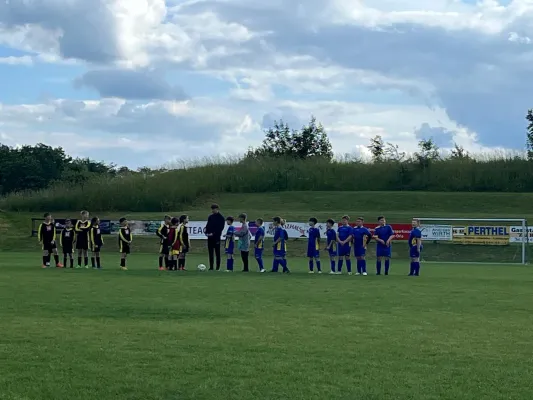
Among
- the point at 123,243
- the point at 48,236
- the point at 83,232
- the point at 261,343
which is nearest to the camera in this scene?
the point at 261,343

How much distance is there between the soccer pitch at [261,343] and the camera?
7.91 metres

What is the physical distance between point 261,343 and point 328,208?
41.9 m

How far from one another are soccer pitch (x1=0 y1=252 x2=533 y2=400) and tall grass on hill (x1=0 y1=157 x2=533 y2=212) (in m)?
39.8

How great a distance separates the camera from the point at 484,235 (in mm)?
37750

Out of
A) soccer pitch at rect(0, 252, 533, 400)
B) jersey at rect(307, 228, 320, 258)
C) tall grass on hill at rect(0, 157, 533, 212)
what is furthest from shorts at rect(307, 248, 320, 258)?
tall grass on hill at rect(0, 157, 533, 212)

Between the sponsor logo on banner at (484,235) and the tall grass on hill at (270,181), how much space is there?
23780 mm

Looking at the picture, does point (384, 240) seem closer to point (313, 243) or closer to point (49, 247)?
point (313, 243)

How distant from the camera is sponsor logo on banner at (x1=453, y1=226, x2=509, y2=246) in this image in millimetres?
37469

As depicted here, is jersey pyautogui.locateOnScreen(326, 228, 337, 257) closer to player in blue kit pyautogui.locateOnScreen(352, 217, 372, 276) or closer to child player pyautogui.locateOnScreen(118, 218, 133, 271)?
player in blue kit pyautogui.locateOnScreen(352, 217, 372, 276)

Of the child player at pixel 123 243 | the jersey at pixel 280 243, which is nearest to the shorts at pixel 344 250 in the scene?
the jersey at pixel 280 243

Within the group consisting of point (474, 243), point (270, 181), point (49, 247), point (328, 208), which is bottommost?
point (474, 243)

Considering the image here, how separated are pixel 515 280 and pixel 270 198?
3473 centimetres

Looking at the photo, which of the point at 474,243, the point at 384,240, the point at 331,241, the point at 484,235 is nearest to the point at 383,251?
the point at 384,240

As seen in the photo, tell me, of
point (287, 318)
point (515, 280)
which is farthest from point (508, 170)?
point (287, 318)
